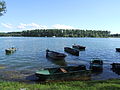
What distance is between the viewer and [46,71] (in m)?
25.4

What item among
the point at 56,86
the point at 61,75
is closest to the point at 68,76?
the point at 61,75

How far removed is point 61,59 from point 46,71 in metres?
20.8

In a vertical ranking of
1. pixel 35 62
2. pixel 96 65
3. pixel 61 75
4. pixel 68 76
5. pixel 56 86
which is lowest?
pixel 35 62

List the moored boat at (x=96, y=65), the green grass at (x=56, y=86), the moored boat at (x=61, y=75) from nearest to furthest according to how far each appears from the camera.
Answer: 1. the green grass at (x=56, y=86)
2. the moored boat at (x=61, y=75)
3. the moored boat at (x=96, y=65)

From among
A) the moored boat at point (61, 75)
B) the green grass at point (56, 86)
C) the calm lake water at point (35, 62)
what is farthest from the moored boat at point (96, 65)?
the green grass at point (56, 86)

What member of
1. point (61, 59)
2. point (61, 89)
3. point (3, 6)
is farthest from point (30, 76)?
point (61, 59)

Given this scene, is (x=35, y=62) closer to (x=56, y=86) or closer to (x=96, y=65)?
(x=96, y=65)

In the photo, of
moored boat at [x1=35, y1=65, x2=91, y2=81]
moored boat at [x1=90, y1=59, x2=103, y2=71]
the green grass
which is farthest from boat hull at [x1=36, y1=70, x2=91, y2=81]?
moored boat at [x1=90, y1=59, x2=103, y2=71]

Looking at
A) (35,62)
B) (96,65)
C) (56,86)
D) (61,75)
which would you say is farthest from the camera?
(35,62)

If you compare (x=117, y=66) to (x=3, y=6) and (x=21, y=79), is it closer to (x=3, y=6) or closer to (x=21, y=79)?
(x=21, y=79)

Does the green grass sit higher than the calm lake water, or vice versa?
the green grass

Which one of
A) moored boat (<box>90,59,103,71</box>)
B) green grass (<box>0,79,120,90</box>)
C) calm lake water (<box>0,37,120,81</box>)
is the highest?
green grass (<box>0,79,120,90</box>)

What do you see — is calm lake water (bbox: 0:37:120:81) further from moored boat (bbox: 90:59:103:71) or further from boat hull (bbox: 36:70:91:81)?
boat hull (bbox: 36:70:91:81)

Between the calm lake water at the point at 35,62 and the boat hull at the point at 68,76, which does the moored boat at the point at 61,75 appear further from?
the calm lake water at the point at 35,62
